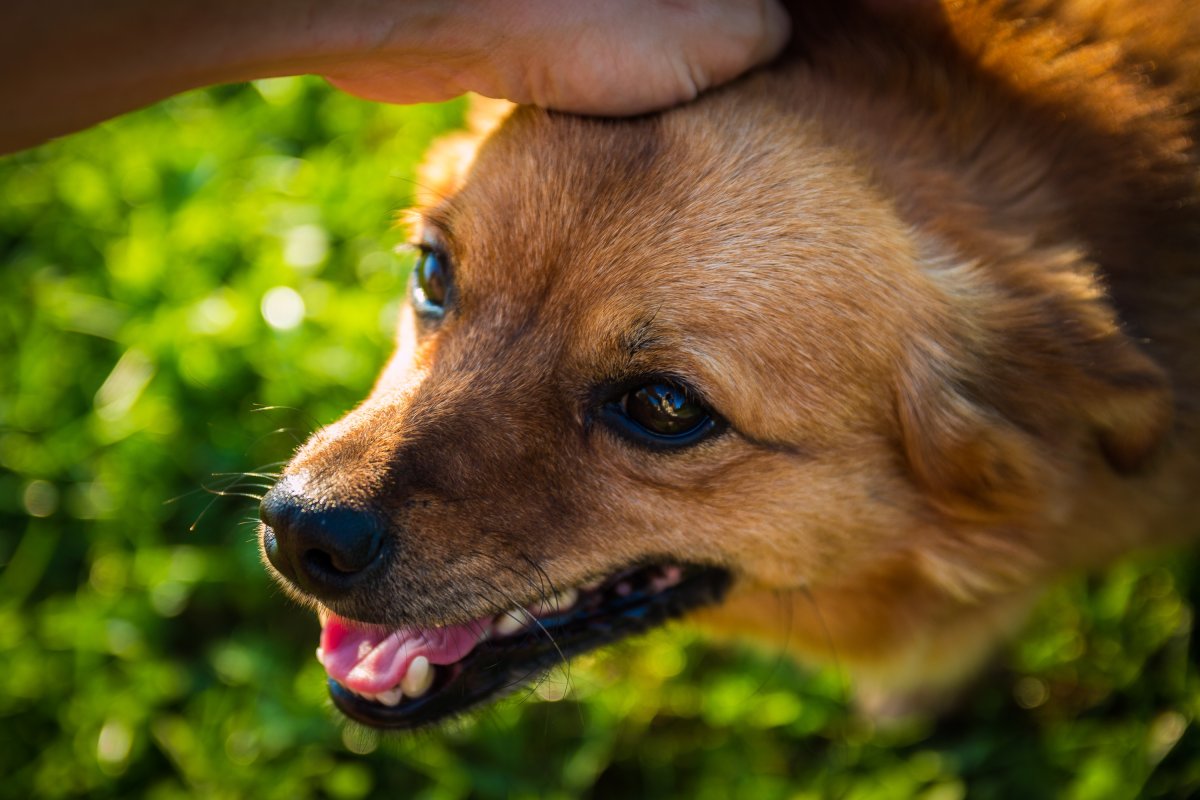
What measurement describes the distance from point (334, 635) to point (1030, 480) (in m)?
1.79

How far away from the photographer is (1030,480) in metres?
2.34

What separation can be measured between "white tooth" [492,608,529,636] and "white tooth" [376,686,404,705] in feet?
0.96

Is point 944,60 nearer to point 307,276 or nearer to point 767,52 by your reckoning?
point 767,52

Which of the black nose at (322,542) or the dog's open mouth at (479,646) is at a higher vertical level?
the black nose at (322,542)

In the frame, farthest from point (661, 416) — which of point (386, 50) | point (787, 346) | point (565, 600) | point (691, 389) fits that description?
point (386, 50)

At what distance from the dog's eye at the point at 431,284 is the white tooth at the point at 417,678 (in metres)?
0.90

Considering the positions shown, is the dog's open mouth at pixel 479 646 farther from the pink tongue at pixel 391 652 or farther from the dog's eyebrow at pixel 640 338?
the dog's eyebrow at pixel 640 338

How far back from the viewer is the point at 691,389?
7.17 feet

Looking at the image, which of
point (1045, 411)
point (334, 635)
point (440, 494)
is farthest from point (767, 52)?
point (334, 635)

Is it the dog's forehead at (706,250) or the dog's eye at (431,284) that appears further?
the dog's eye at (431,284)

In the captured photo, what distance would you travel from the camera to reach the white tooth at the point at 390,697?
2486 mm

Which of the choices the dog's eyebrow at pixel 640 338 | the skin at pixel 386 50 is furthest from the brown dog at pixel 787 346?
the skin at pixel 386 50

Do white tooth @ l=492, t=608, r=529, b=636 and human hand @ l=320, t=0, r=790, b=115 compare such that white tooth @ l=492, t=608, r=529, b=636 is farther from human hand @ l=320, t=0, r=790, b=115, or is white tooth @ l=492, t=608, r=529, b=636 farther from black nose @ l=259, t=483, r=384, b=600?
human hand @ l=320, t=0, r=790, b=115

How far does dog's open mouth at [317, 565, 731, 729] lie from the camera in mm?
2477
